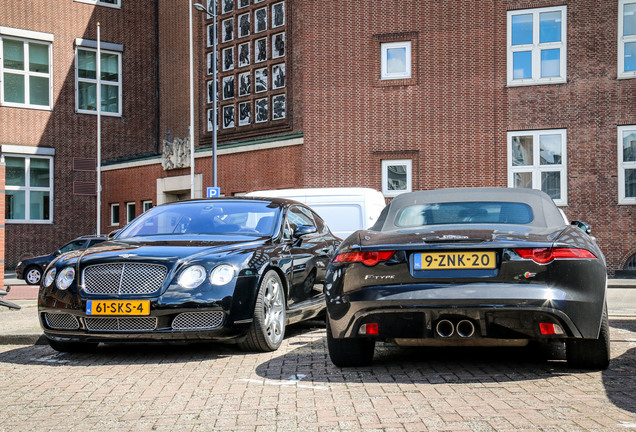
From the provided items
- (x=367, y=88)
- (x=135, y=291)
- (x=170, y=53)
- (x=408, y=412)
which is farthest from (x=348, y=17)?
(x=408, y=412)

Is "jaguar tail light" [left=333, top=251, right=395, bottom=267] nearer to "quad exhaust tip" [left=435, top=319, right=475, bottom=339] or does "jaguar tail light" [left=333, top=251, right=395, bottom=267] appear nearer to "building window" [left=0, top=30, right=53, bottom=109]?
"quad exhaust tip" [left=435, top=319, right=475, bottom=339]

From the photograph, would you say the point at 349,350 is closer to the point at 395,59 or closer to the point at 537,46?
the point at 537,46

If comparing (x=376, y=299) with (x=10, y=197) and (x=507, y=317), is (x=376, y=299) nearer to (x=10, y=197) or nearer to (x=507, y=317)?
(x=507, y=317)

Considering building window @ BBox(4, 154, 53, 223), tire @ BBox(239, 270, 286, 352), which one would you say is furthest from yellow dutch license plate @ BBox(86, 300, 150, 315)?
building window @ BBox(4, 154, 53, 223)

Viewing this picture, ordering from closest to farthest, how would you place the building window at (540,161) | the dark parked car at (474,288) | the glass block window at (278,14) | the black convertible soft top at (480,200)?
the dark parked car at (474,288) → the black convertible soft top at (480,200) → the building window at (540,161) → the glass block window at (278,14)

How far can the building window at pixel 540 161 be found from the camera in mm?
23250

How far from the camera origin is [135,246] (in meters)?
7.25

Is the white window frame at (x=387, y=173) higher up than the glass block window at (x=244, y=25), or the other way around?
the glass block window at (x=244, y=25)

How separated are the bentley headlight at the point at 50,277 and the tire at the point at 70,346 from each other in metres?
0.52

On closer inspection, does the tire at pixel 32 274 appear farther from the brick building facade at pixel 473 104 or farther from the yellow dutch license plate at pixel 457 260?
the yellow dutch license plate at pixel 457 260

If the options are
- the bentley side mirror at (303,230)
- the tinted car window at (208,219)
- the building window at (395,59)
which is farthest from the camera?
the building window at (395,59)

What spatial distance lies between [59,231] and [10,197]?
8.15 ft

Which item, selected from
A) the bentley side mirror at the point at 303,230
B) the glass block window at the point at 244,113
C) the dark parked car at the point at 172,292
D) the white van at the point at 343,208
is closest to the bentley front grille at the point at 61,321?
the dark parked car at the point at 172,292

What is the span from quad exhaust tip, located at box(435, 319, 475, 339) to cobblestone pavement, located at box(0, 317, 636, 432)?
1.09 ft
